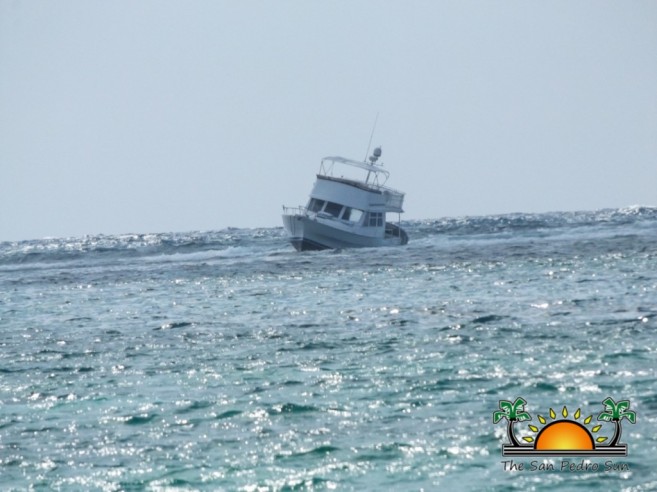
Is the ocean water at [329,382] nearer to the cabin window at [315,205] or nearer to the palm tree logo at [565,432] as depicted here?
the palm tree logo at [565,432]

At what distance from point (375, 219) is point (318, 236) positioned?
335 centimetres

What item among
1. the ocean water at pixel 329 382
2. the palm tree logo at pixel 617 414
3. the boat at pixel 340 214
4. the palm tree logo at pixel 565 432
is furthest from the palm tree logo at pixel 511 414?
the boat at pixel 340 214

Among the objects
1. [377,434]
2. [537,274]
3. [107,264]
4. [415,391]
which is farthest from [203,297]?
[107,264]

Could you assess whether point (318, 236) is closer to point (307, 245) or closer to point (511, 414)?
point (307, 245)

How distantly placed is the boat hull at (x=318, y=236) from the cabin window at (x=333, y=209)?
956 millimetres

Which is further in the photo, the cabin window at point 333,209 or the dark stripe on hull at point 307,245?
the dark stripe on hull at point 307,245

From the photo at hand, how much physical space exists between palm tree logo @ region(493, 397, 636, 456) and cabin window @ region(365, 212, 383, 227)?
131 ft

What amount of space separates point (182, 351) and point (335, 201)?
32095 mm

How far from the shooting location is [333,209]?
5244 cm

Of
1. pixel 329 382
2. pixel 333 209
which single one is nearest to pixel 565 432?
pixel 329 382

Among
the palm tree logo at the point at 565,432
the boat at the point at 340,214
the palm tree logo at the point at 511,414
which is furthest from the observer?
the boat at the point at 340,214

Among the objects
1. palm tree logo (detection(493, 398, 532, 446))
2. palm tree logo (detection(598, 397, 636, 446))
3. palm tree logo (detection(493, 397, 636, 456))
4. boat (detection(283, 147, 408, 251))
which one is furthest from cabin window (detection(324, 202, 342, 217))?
palm tree logo (detection(598, 397, 636, 446))

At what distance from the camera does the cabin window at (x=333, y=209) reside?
52250 mm

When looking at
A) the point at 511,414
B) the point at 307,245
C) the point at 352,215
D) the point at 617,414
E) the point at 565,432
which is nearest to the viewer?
the point at 565,432
